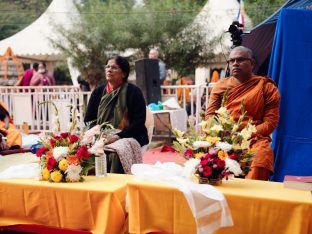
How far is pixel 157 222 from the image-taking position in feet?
8.91

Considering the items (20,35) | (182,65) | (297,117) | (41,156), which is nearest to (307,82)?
(297,117)

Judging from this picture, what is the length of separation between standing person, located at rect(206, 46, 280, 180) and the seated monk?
3.14 meters

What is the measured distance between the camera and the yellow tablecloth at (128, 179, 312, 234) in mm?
2451

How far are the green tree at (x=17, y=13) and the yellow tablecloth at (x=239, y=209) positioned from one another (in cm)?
2949

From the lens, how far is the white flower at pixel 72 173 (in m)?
3.01

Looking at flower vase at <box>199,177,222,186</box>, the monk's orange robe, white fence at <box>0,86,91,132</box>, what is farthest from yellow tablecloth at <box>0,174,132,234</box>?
white fence at <box>0,86,91,132</box>

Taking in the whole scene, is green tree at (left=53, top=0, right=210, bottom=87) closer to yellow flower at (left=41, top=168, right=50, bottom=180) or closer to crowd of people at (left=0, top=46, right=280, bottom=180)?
crowd of people at (left=0, top=46, right=280, bottom=180)

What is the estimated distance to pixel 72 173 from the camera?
Answer: 119 inches

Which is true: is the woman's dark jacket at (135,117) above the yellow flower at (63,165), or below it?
above

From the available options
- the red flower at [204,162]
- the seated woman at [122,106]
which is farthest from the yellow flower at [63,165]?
the seated woman at [122,106]

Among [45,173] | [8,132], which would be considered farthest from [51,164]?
[8,132]

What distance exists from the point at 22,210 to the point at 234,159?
4.87 ft

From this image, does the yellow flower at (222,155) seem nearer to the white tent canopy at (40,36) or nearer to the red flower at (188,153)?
the red flower at (188,153)

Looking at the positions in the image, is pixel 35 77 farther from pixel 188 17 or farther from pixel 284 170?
pixel 284 170
